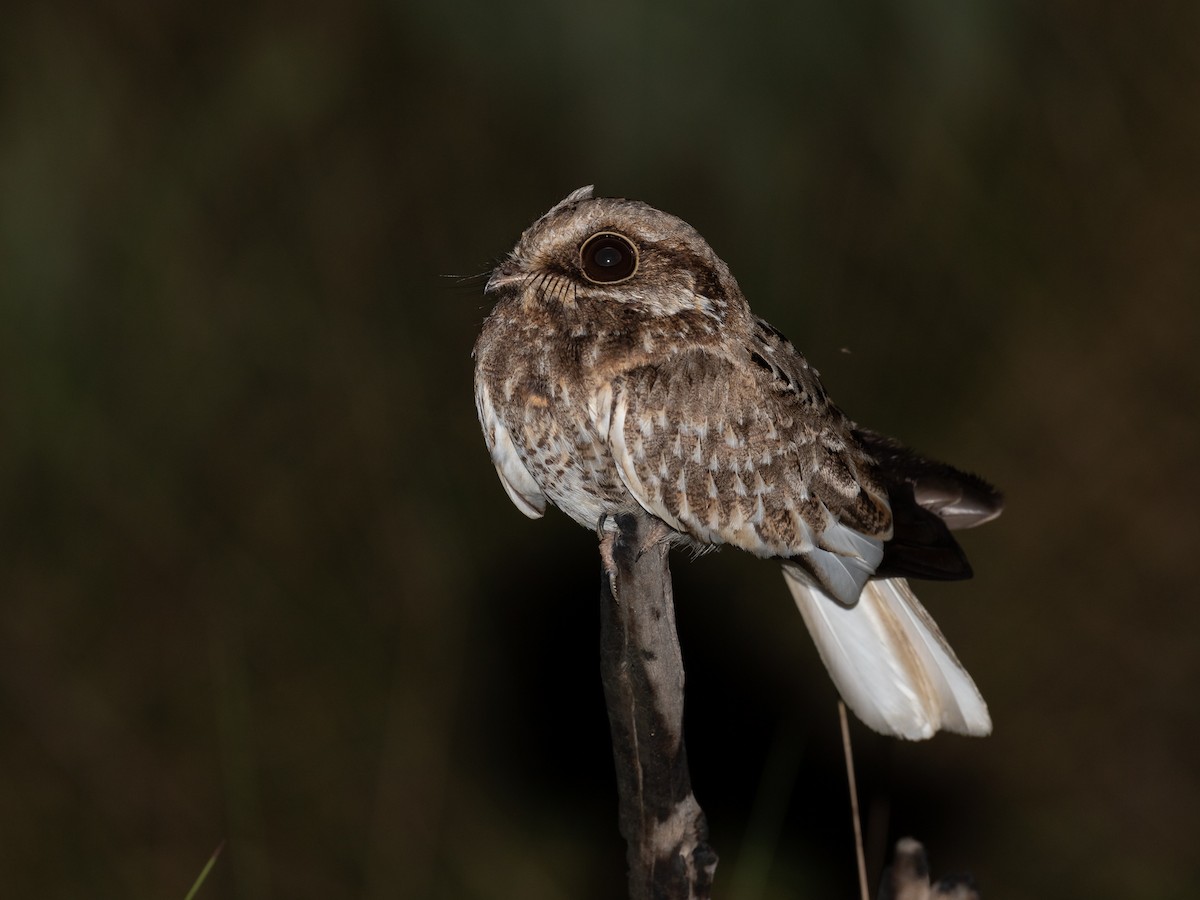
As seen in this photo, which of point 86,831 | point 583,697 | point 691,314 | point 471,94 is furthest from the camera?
point 583,697

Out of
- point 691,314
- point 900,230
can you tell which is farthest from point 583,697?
point 691,314

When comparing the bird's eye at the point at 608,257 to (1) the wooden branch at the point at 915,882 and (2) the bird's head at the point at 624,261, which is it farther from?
(1) the wooden branch at the point at 915,882

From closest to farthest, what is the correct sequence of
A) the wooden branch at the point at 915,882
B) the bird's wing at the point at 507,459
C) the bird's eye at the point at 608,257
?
the wooden branch at the point at 915,882, the bird's eye at the point at 608,257, the bird's wing at the point at 507,459

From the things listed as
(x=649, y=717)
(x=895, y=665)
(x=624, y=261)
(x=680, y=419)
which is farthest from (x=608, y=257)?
(x=895, y=665)

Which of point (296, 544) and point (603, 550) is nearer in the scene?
point (603, 550)

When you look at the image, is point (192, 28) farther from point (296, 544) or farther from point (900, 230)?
point (900, 230)

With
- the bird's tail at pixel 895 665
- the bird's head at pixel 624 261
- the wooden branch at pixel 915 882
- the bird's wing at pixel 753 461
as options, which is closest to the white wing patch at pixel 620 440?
the bird's wing at pixel 753 461

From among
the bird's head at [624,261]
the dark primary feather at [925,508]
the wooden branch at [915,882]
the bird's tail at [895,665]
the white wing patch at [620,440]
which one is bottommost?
the wooden branch at [915,882]
